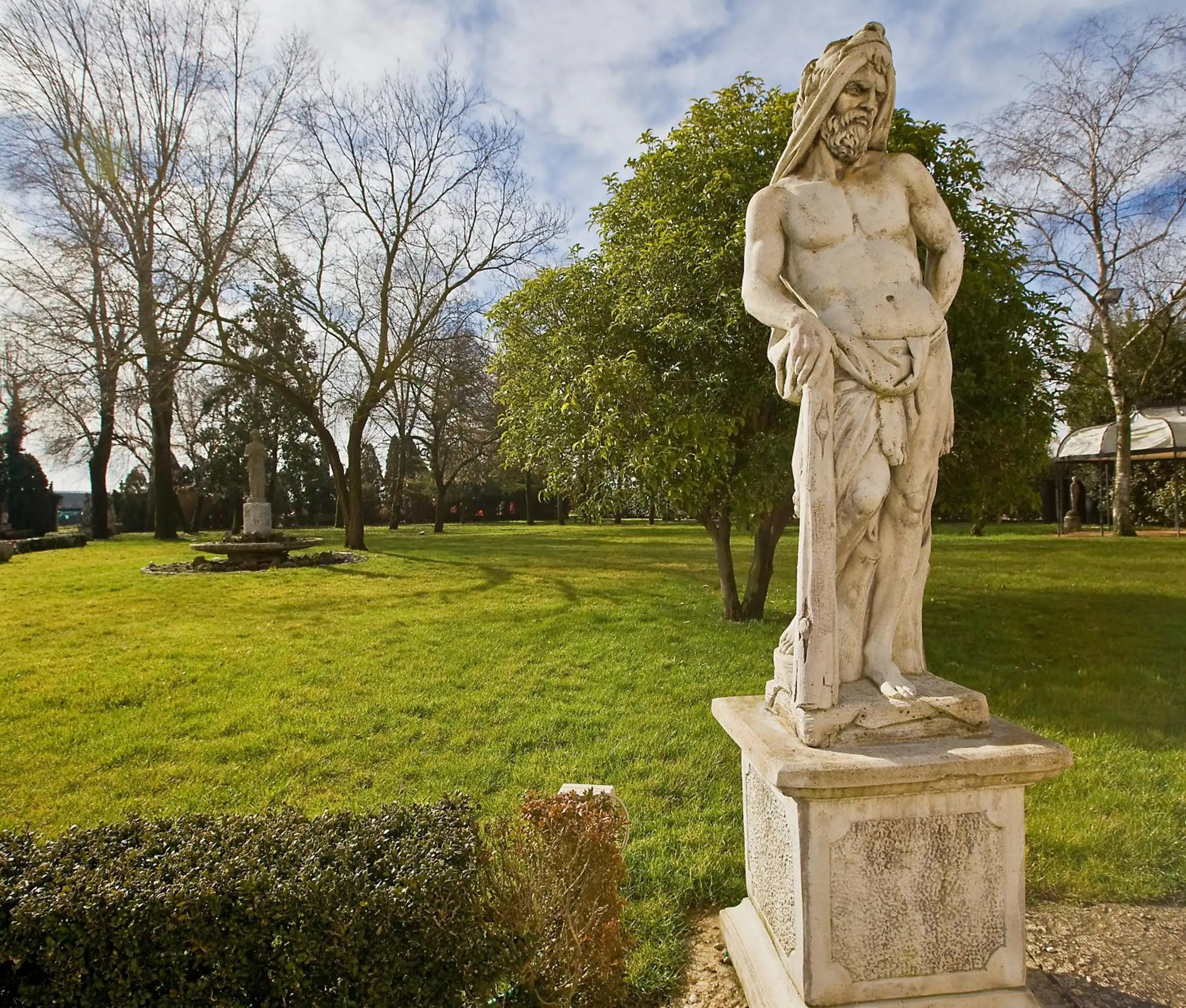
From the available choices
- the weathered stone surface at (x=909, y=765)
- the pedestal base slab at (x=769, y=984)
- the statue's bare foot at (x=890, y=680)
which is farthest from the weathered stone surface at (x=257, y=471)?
the weathered stone surface at (x=909, y=765)

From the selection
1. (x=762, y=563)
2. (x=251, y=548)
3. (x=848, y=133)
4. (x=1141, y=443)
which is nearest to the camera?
(x=848, y=133)

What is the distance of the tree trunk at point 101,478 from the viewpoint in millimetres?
26625

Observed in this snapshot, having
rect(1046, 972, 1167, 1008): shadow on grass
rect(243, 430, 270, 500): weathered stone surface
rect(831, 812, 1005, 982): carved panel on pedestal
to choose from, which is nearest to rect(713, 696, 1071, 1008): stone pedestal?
rect(831, 812, 1005, 982): carved panel on pedestal

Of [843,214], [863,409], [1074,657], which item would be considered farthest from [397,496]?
[863,409]

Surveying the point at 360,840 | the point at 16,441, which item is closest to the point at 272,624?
the point at 360,840

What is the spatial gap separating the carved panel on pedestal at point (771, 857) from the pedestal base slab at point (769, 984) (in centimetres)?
7

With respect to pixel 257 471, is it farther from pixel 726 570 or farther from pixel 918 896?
pixel 918 896

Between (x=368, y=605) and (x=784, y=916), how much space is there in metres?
9.59

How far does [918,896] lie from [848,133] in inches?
103

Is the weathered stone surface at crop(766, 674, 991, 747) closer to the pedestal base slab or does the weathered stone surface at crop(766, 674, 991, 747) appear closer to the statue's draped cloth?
the statue's draped cloth

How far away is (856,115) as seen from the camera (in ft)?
8.51

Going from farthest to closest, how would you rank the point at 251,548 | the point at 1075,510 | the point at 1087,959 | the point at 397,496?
the point at 397,496
the point at 1075,510
the point at 251,548
the point at 1087,959

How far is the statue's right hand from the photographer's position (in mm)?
2426

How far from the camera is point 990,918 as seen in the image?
239 centimetres
